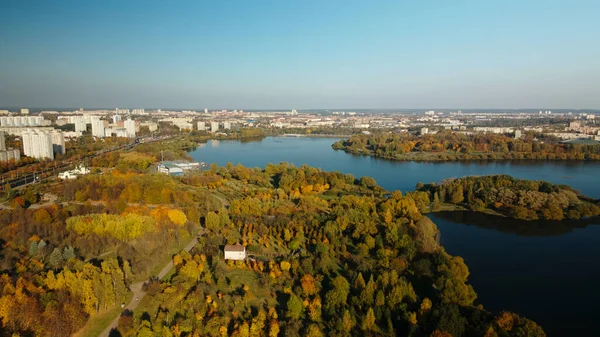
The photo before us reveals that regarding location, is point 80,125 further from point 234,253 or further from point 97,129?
point 234,253

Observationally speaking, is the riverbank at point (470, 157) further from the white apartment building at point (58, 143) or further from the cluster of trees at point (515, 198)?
the white apartment building at point (58, 143)

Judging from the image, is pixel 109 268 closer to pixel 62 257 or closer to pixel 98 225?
pixel 62 257

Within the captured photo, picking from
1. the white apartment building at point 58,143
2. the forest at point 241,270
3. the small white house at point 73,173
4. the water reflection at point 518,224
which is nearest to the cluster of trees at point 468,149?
the water reflection at point 518,224

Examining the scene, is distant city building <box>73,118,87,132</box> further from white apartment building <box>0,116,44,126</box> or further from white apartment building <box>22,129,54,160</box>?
white apartment building <box>22,129,54,160</box>

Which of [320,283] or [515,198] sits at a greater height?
[515,198]

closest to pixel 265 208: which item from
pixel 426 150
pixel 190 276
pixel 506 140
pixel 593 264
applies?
pixel 190 276

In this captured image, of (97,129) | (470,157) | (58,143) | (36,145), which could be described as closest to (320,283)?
(36,145)

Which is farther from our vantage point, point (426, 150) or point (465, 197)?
point (426, 150)
